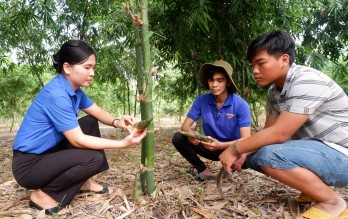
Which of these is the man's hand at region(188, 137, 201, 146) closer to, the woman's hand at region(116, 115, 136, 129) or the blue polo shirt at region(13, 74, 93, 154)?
the woman's hand at region(116, 115, 136, 129)

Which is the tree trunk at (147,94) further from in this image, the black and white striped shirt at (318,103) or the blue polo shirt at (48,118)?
the black and white striped shirt at (318,103)

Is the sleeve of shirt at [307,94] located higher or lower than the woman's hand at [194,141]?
higher

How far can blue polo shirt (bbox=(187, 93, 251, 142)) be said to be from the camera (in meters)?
2.11

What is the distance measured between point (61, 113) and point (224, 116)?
1.14 m

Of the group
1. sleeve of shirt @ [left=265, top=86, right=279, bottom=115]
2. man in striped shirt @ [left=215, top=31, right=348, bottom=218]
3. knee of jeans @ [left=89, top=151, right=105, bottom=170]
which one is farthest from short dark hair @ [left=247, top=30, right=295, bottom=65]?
knee of jeans @ [left=89, top=151, right=105, bottom=170]

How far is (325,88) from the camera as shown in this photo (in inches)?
57.1

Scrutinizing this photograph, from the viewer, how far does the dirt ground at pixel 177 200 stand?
63.3 inches

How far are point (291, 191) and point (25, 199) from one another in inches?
68.4

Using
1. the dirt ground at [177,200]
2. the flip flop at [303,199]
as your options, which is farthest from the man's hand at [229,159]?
the flip flop at [303,199]

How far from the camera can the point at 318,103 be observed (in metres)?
1.42

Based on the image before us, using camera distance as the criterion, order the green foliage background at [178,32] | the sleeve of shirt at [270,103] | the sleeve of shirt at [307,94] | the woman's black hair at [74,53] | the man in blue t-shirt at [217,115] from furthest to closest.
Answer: the green foliage background at [178,32] < the man in blue t-shirt at [217,115] < the sleeve of shirt at [270,103] < the woman's black hair at [74,53] < the sleeve of shirt at [307,94]

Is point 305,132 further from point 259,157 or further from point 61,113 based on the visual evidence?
point 61,113

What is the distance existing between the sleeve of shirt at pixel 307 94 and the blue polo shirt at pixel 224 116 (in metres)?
0.65

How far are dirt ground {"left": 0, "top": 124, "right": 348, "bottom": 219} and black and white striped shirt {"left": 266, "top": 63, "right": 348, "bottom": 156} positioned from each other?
1.50 feet
